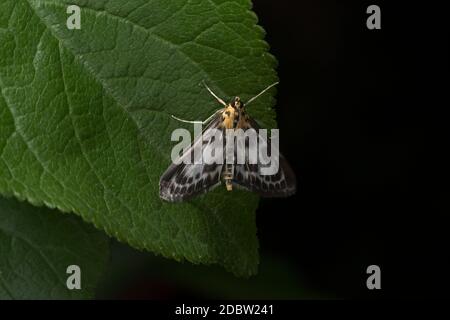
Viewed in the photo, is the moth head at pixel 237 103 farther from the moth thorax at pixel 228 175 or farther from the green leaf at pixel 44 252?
the green leaf at pixel 44 252

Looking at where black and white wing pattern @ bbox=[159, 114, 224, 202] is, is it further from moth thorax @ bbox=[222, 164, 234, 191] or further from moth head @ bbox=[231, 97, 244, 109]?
moth head @ bbox=[231, 97, 244, 109]

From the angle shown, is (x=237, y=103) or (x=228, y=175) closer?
(x=237, y=103)

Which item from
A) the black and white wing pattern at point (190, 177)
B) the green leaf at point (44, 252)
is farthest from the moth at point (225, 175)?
the green leaf at point (44, 252)

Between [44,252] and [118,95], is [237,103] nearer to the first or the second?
[118,95]

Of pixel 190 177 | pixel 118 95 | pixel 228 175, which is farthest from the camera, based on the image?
pixel 228 175

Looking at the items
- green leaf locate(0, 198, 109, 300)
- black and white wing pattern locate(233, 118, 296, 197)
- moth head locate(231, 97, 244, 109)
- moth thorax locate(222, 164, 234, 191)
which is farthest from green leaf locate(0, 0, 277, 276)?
green leaf locate(0, 198, 109, 300)

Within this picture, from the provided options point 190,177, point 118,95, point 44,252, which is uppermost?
point 118,95

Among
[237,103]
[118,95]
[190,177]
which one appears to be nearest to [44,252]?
[190,177]
